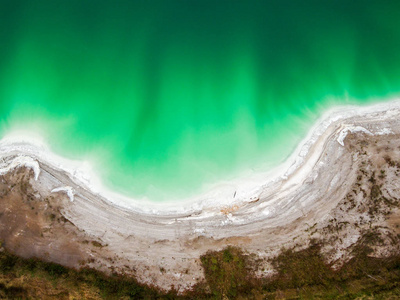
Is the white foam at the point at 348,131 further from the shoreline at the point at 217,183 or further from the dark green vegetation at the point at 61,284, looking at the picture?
the dark green vegetation at the point at 61,284

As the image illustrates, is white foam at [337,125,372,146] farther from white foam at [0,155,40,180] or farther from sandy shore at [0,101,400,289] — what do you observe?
white foam at [0,155,40,180]

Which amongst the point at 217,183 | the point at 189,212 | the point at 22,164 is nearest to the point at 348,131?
the point at 217,183

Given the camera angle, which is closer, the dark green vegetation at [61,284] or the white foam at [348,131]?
the dark green vegetation at [61,284]

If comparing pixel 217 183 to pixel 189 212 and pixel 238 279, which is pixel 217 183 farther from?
pixel 238 279

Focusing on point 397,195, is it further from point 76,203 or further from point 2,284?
point 2,284

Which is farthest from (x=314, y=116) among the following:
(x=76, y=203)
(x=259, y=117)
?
(x=76, y=203)

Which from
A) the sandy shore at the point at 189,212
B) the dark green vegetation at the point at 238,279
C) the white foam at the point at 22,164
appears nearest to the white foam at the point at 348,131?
the sandy shore at the point at 189,212
